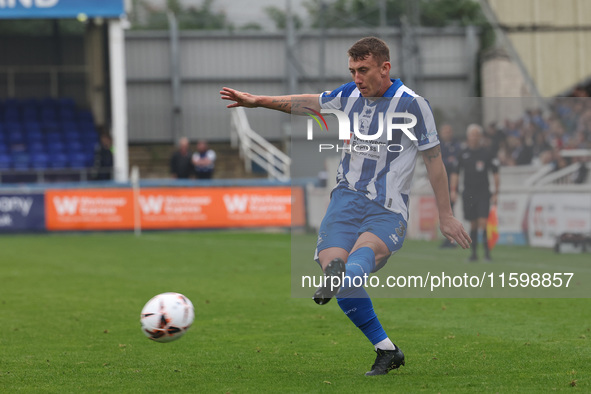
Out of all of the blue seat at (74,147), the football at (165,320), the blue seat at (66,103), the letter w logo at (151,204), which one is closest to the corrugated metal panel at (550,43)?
the letter w logo at (151,204)

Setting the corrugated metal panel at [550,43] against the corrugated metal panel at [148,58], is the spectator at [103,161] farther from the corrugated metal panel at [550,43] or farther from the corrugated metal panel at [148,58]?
the corrugated metal panel at [550,43]

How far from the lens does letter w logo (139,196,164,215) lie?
2125 cm

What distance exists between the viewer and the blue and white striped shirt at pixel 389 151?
5844 mm

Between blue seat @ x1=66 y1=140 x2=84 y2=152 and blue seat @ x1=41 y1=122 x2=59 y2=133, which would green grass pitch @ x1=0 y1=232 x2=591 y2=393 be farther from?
blue seat @ x1=41 y1=122 x2=59 y2=133

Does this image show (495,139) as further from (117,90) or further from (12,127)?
(12,127)

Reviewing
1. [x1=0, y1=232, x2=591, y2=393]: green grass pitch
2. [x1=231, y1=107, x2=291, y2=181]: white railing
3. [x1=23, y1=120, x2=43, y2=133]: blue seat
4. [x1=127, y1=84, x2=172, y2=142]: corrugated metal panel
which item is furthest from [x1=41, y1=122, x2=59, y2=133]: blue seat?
[x1=0, y1=232, x2=591, y2=393]: green grass pitch

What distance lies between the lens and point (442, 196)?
5.94 metres

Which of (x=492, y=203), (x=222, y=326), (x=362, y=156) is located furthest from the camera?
(x=492, y=203)

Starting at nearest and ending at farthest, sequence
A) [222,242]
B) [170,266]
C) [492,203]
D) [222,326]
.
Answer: [222,326] < [492,203] < [170,266] < [222,242]

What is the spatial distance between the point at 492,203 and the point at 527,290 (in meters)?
4.44

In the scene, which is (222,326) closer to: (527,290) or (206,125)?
(527,290)

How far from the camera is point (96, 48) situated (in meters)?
29.8

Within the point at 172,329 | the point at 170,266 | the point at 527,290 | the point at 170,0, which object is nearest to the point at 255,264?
the point at 170,266

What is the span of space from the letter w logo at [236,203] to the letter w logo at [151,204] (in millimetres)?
1527
